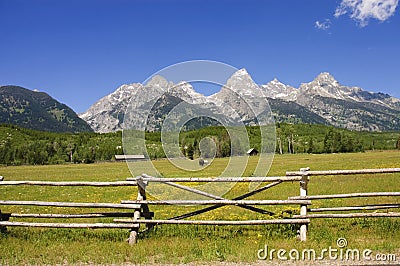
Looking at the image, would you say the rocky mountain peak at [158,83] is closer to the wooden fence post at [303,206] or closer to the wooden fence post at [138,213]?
the wooden fence post at [138,213]

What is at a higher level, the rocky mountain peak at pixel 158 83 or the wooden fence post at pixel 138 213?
the rocky mountain peak at pixel 158 83

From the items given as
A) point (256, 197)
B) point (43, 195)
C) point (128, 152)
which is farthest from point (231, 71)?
point (43, 195)

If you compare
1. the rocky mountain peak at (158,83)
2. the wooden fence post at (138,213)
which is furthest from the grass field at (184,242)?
the rocky mountain peak at (158,83)

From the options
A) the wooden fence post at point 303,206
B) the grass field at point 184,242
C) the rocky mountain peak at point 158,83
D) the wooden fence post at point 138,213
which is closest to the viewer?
the grass field at point 184,242

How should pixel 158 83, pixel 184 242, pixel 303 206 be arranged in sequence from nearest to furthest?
pixel 184 242
pixel 303 206
pixel 158 83

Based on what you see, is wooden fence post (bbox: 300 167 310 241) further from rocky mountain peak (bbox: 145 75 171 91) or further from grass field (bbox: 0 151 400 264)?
rocky mountain peak (bbox: 145 75 171 91)

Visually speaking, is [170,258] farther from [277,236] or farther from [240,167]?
[240,167]

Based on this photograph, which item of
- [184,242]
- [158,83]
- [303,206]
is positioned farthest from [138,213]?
[303,206]

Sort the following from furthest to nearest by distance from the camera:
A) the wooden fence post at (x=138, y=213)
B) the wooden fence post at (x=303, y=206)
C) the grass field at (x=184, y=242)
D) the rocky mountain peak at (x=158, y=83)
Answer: the rocky mountain peak at (x=158, y=83) → the wooden fence post at (x=138, y=213) → the wooden fence post at (x=303, y=206) → the grass field at (x=184, y=242)

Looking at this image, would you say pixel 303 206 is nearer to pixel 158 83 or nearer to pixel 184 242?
pixel 184 242

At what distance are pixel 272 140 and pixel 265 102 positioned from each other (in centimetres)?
134

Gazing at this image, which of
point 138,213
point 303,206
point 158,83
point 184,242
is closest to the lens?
point 184,242

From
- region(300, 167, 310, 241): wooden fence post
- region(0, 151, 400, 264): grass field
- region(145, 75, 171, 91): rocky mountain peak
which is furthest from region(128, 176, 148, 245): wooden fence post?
region(300, 167, 310, 241): wooden fence post

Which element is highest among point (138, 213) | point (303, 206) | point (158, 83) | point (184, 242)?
point (158, 83)
